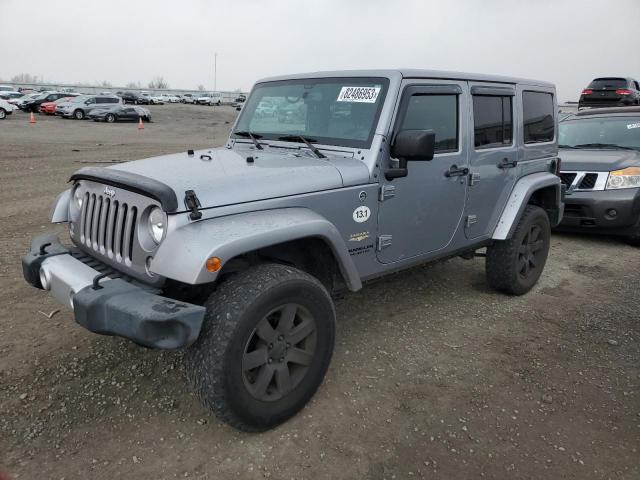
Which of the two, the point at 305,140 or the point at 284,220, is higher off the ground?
the point at 305,140

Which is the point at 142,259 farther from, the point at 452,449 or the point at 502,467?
the point at 502,467

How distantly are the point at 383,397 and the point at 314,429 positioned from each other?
0.54 metres

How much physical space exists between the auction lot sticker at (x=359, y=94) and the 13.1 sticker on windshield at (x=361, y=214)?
74 cm

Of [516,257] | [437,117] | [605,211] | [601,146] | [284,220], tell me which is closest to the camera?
[284,220]

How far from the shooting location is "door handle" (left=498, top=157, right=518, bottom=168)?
14.1ft

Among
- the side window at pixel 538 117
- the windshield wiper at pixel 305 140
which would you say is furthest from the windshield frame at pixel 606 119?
the windshield wiper at pixel 305 140

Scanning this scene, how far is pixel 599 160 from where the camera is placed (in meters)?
6.81

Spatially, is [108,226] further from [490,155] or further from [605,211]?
[605,211]

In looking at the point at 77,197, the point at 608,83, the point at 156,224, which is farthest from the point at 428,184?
the point at 608,83

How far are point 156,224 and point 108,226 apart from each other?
17.9 inches

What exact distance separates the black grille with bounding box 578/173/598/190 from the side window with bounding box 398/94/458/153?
372 centimetres

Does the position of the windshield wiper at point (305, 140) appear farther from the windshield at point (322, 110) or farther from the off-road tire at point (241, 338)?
the off-road tire at point (241, 338)

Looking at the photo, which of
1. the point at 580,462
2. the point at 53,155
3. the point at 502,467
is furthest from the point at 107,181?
the point at 53,155

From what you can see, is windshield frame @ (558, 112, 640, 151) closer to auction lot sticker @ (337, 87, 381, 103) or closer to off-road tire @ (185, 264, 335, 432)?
auction lot sticker @ (337, 87, 381, 103)
